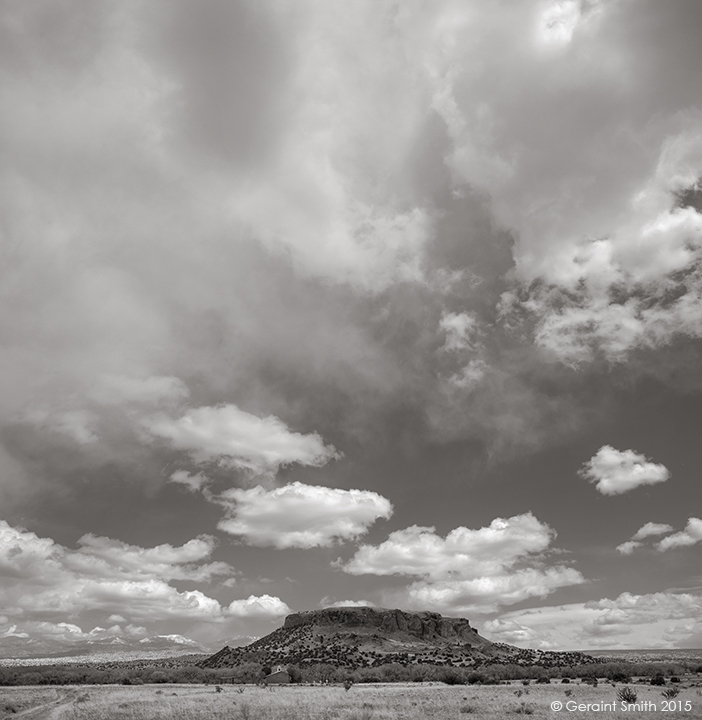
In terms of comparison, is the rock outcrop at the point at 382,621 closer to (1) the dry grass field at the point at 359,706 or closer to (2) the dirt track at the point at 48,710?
(1) the dry grass field at the point at 359,706

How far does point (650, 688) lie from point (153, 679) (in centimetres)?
7020

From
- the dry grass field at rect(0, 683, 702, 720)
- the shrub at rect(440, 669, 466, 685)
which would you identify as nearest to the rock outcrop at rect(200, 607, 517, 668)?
the shrub at rect(440, 669, 466, 685)

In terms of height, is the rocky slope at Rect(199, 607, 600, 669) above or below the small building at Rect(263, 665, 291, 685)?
Result: above

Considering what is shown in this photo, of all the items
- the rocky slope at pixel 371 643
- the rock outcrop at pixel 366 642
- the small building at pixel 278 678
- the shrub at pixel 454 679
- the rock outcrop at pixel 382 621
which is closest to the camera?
the shrub at pixel 454 679

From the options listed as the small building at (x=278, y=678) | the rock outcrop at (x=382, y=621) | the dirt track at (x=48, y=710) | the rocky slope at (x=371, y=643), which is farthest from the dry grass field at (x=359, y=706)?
the rock outcrop at (x=382, y=621)

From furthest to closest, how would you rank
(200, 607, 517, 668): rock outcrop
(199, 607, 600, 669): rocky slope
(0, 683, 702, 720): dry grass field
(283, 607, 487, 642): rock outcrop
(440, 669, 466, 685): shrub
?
(283, 607, 487, 642): rock outcrop → (200, 607, 517, 668): rock outcrop → (199, 607, 600, 669): rocky slope → (440, 669, 466, 685): shrub → (0, 683, 702, 720): dry grass field

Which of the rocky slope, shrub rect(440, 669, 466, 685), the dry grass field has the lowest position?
the dry grass field

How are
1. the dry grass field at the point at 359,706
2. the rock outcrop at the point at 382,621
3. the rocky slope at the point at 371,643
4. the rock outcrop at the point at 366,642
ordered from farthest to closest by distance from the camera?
1. the rock outcrop at the point at 382,621
2. the rock outcrop at the point at 366,642
3. the rocky slope at the point at 371,643
4. the dry grass field at the point at 359,706

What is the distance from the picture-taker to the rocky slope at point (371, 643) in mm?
122188

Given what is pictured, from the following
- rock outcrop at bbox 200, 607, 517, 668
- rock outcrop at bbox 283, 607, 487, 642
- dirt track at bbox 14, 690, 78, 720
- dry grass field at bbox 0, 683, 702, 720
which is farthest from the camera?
rock outcrop at bbox 283, 607, 487, 642

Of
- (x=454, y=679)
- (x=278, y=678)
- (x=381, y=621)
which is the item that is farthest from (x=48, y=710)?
(x=381, y=621)

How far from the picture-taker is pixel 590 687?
169 ft

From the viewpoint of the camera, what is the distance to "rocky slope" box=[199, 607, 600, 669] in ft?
401

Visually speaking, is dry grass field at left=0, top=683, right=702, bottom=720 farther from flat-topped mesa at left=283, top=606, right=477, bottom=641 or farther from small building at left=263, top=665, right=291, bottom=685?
flat-topped mesa at left=283, top=606, right=477, bottom=641
